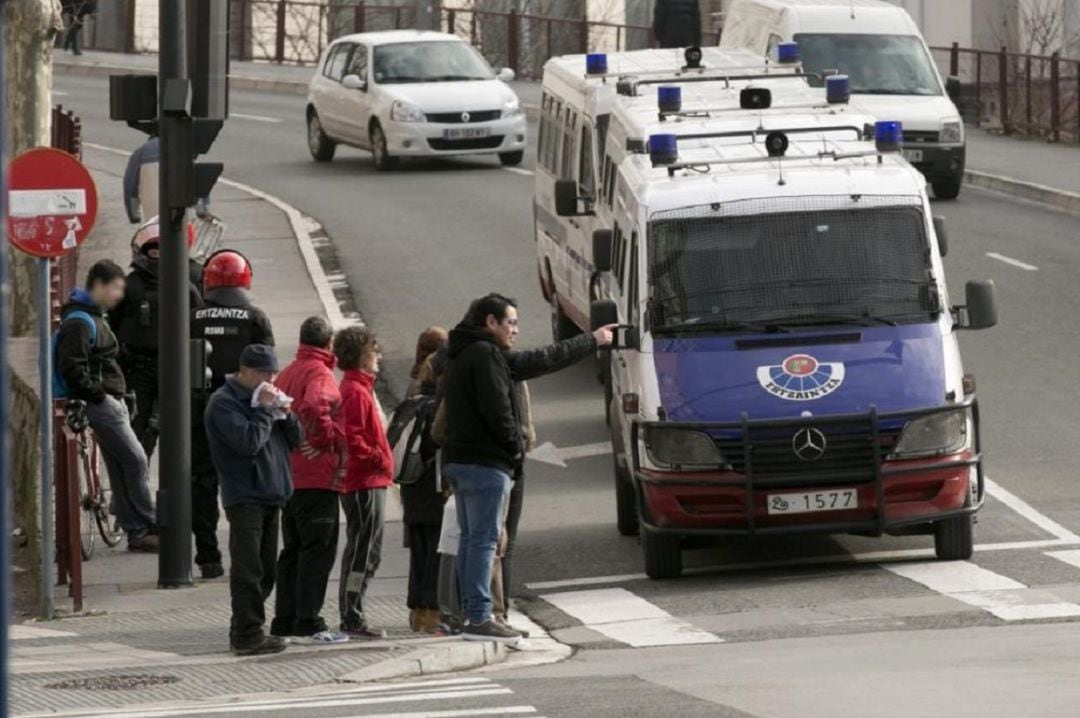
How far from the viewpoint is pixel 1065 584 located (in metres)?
13.3

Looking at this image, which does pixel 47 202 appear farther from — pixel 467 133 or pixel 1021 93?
pixel 1021 93

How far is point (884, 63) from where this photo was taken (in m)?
30.3

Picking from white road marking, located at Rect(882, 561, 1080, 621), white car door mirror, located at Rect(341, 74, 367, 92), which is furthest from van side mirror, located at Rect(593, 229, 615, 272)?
white car door mirror, located at Rect(341, 74, 367, 92)

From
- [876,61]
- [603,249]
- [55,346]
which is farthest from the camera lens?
[876,61]

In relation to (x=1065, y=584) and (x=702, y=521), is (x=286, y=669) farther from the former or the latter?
(x=1065, y=584)

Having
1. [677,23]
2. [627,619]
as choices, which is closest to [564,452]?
[627,619]

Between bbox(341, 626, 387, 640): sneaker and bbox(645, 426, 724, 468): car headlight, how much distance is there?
217 centimetres

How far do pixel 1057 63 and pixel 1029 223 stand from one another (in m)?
8.35

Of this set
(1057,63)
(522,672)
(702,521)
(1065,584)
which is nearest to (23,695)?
(522,672)

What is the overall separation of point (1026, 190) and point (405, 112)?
8.17 m

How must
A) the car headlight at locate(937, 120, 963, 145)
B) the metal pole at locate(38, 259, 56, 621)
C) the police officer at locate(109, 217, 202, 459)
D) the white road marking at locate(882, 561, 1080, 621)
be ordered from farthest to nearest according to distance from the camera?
the car headlight at locate(937, 120, 963, 145)
the police officer at locate(109, 217, 202, 459)
the metal pole at locate(38, 259, 56, 621)
the white road marking at locate(882, 561, 1080, 621)

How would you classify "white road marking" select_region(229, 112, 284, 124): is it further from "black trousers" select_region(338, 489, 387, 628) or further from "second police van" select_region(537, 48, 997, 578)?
"black trousers" select_region(338, 489, 387, 628)

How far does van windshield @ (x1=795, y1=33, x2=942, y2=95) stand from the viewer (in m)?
30.0

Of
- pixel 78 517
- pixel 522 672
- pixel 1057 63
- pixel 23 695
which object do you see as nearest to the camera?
pixel 23 695
